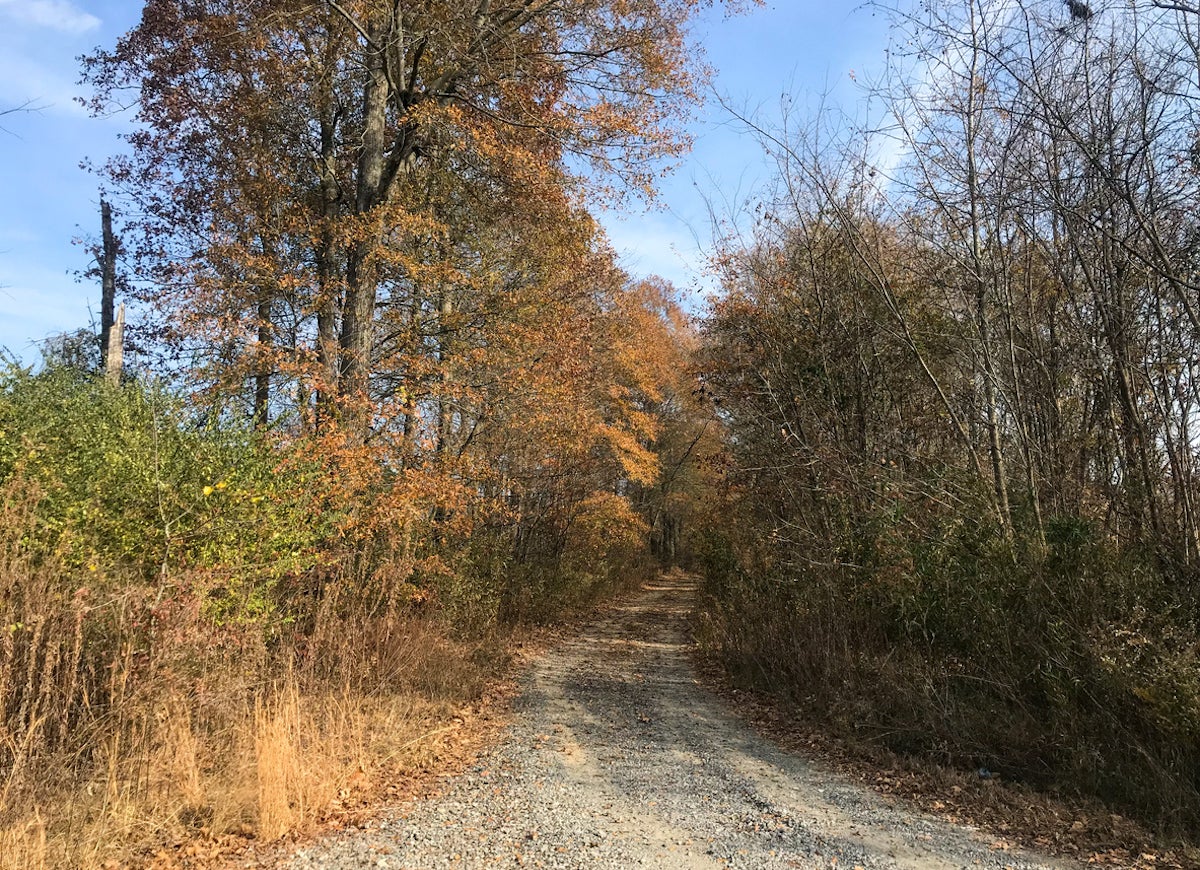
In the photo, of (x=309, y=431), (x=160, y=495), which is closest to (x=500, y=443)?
(x=309, y=431)

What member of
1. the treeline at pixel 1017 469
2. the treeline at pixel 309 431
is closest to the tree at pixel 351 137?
the treeline at pixel 309 431

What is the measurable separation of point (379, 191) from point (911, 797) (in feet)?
37.7

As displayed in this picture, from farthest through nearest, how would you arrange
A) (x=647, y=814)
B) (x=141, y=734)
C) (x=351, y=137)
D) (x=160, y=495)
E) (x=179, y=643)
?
(x=351, y=137) → (x=160, y=495) → (x=647, y=814) → (x=179, y=643) → (x=141, y=734)

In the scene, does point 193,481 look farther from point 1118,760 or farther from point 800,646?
point 1118,760

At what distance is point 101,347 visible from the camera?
678 inches

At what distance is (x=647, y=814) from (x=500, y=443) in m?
10.7

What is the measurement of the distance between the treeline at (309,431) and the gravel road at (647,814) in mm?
885

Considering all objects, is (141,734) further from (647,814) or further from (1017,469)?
(1017,469)

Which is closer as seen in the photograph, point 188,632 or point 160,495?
point 188,632

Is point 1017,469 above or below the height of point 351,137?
below

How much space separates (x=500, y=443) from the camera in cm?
1506

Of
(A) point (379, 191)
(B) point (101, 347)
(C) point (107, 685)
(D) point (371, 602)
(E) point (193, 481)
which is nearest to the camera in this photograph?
(C) point (107, 685)

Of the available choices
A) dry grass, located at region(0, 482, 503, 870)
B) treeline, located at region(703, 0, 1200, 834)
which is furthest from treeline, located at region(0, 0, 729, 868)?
treeline, located at region(703, 0, 1200, 834)

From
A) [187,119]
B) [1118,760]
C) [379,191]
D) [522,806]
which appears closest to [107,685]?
[522,806]
